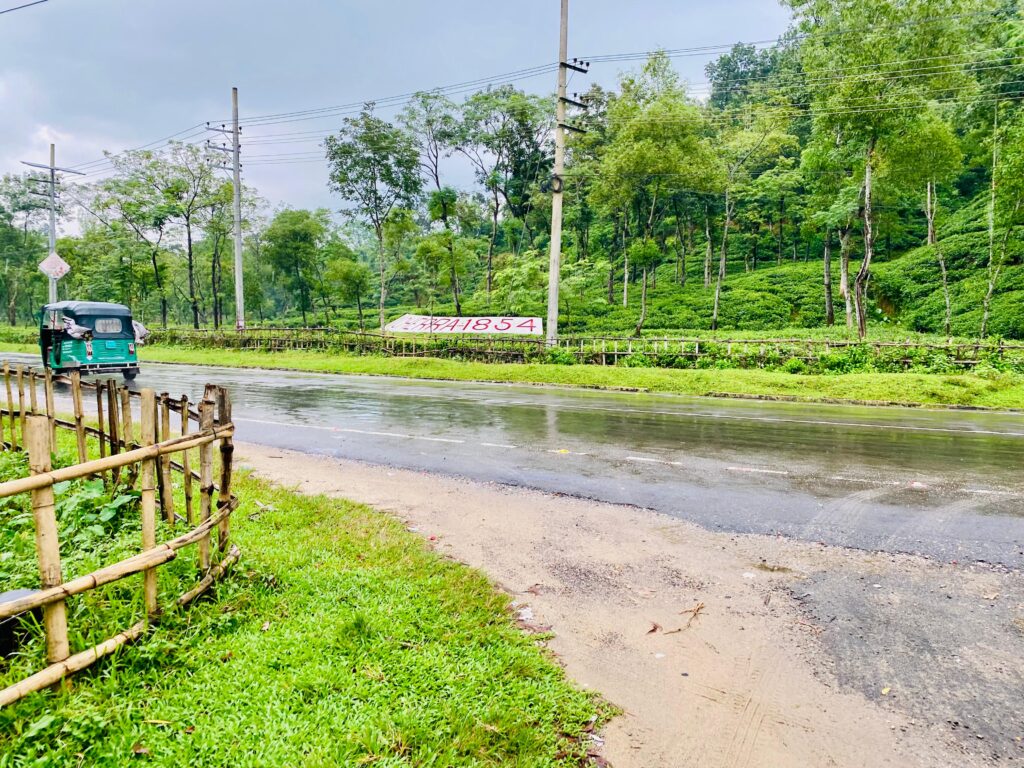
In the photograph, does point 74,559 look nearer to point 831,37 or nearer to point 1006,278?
point 831,37

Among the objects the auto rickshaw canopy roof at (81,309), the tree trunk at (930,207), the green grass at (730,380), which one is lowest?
the green grass at (730,380)

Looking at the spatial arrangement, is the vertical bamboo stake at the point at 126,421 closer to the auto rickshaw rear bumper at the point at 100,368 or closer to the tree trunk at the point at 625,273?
the auto rickshaw rear bumper at the point at 100,368

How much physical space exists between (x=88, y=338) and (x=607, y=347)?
1559 centimetres

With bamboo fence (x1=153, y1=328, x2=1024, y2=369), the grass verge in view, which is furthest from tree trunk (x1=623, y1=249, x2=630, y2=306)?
the grass verge

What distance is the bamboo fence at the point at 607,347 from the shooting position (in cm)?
1672

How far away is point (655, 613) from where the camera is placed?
379 centimetres

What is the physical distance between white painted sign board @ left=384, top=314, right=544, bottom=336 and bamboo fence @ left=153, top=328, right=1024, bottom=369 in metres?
0.37

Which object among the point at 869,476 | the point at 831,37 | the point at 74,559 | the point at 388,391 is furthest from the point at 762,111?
the point at 74,559

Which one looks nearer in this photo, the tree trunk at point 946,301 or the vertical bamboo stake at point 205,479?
the vertical bamboo stake at point 205,479

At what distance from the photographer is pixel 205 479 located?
3.58 metres

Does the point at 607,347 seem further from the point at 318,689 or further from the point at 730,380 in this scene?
the point at 318,689

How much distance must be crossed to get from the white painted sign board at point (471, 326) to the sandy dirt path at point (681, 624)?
15228mm

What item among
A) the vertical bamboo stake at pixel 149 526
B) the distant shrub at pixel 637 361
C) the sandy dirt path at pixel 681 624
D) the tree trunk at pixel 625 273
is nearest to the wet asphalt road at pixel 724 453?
the sandy dirt path at pixel 681 624

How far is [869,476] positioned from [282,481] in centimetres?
701
